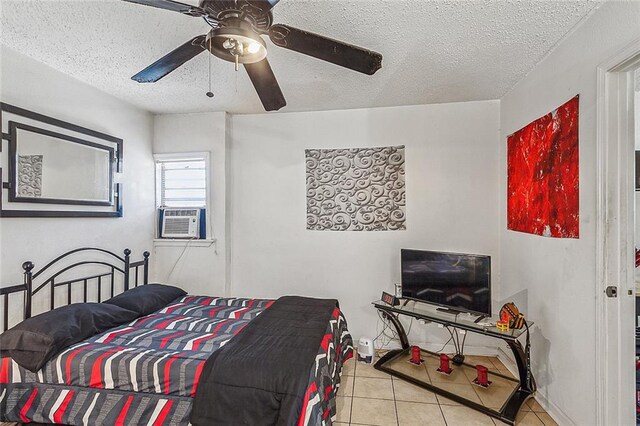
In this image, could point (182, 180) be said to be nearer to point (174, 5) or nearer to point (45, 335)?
point (45, 335)

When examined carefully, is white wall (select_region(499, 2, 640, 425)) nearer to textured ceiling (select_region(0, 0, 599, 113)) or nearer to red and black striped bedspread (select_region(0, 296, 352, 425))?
textured ceiling (select_region(0, 0, 599, 113))

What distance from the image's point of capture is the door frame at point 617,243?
1729 millimetres

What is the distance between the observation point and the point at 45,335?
186cm

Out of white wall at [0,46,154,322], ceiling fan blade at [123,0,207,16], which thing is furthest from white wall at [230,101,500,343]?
ceiling fan blade at [123,0,207,16]

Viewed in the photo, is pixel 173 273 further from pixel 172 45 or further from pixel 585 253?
pixel 585 253

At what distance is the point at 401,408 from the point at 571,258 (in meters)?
1.58

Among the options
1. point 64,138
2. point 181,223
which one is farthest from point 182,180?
point 64,138

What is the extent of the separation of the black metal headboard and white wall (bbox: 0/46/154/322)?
0.06 meters

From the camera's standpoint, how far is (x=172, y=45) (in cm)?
217

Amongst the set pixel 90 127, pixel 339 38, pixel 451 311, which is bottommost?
pixel 451 311

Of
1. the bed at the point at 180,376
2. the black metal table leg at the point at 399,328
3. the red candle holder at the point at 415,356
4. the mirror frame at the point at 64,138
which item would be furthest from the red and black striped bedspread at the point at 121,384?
the red candle holder at the point at 415,356

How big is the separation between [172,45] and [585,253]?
2.97m

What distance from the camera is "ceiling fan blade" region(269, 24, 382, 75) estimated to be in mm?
1471

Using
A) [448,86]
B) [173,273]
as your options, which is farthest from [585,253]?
[173,273]
